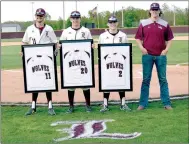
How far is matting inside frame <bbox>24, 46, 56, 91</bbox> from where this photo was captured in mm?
8125

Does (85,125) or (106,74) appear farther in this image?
(106,74)

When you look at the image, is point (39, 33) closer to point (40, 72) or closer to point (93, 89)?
point (40, 72)

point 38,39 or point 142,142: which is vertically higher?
point 38,39

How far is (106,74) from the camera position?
836 centimetres

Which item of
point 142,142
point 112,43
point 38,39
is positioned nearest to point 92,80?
point 112,43

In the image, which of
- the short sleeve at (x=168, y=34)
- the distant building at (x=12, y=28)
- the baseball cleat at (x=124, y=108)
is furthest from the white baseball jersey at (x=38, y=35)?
the distant building at (x=12, y=28)

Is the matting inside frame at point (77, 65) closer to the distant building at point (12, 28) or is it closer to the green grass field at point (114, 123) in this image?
the green grass field at point (114, 123)

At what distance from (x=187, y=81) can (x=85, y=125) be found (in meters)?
5.96

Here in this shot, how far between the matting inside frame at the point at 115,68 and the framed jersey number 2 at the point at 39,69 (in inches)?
38.8

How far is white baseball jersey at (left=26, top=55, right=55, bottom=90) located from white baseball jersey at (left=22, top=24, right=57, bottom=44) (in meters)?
0.32

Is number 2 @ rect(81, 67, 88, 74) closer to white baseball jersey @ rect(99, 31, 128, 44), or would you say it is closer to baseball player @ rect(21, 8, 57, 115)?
white baseball jersey @ rect(99, 31, 128, 44)

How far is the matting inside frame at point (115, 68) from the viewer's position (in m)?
8.23

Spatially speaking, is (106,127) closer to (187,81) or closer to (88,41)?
(88,41)

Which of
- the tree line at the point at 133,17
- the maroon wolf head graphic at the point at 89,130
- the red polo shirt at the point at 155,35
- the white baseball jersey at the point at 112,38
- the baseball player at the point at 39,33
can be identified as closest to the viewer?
the maroon wolf head graphic at the point at 89,130
